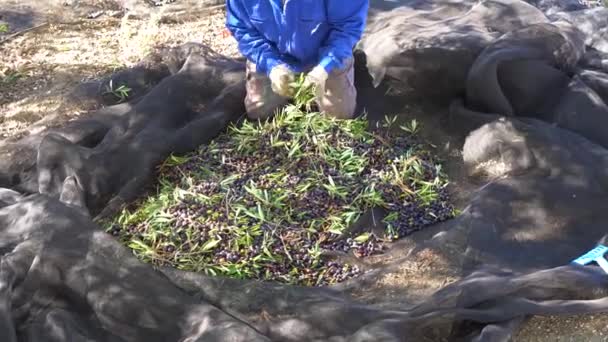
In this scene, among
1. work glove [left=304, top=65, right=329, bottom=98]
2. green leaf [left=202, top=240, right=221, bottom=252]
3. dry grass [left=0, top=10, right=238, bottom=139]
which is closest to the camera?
green leaf [left=202, top=240, right=221, bottom=252]

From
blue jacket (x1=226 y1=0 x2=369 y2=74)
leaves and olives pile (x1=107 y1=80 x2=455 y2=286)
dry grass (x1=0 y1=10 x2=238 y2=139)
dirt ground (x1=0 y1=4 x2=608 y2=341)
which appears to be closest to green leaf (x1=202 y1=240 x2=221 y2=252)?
leaves and olives pile (x1=107 y1=80 x2=455 y2=286)

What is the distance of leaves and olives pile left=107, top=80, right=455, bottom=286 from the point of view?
7.73 feet

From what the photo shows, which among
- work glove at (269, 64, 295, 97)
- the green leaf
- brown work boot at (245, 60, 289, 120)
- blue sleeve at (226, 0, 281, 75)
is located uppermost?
blue sleeve at (226, 0, 281, 75)

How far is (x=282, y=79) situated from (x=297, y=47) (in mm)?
175

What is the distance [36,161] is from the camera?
8.79 feet

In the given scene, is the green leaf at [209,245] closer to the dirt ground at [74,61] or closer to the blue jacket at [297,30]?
the dirt ground at [74,61]

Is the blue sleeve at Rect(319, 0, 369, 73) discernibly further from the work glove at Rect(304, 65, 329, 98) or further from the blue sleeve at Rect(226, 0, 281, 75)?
the blue sleeve at Rect(226, 0, 281, 75)

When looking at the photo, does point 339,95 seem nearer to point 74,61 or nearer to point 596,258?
point 596,258

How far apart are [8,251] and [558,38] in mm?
2358

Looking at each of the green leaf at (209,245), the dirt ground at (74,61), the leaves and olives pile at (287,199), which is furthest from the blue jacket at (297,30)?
the green leaf at (209,245)

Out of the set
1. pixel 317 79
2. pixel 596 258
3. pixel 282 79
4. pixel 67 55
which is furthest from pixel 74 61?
pixel 596 258

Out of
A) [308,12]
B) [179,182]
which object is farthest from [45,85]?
[308,12]

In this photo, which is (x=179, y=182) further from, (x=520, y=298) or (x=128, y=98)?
(x=520, y=298)

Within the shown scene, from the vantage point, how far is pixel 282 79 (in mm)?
2900
